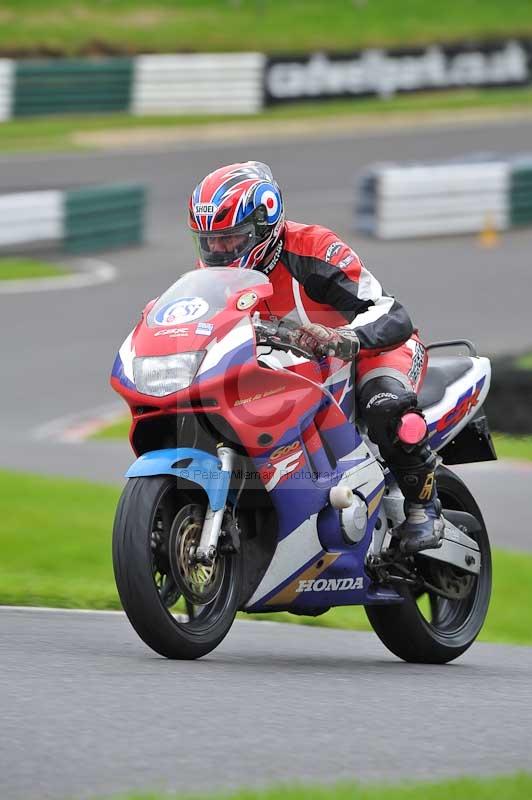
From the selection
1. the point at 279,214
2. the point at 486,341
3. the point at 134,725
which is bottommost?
the point at 486,341

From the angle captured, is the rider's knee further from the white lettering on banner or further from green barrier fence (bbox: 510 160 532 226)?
the white lettering on banner

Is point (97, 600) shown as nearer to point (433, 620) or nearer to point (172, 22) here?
point (433, 620)

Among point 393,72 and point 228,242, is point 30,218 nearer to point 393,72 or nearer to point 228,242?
point 393,72

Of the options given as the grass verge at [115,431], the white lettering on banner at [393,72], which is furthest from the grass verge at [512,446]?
the white lettering on banner at [393,72]

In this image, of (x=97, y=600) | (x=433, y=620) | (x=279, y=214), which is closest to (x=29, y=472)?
(x=97, y=600)

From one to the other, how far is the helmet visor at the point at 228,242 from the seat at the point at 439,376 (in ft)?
3.76

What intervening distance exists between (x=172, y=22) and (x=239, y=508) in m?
30.9

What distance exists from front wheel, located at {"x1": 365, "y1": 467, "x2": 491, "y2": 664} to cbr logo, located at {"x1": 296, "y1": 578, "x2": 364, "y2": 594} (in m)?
0.39

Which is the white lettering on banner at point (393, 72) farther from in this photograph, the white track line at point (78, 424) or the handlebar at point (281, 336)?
the handlebar at point (281, 336)

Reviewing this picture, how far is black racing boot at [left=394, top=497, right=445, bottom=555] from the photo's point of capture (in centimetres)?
623

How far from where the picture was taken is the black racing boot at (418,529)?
6227mm

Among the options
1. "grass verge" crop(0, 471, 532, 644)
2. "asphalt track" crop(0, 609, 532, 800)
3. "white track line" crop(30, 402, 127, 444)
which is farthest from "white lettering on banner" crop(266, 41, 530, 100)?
"asphalt track" crop(0, 609, 532, 800)

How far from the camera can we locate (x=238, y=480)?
18.5 ft

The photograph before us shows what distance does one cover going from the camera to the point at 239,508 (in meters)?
5.79
